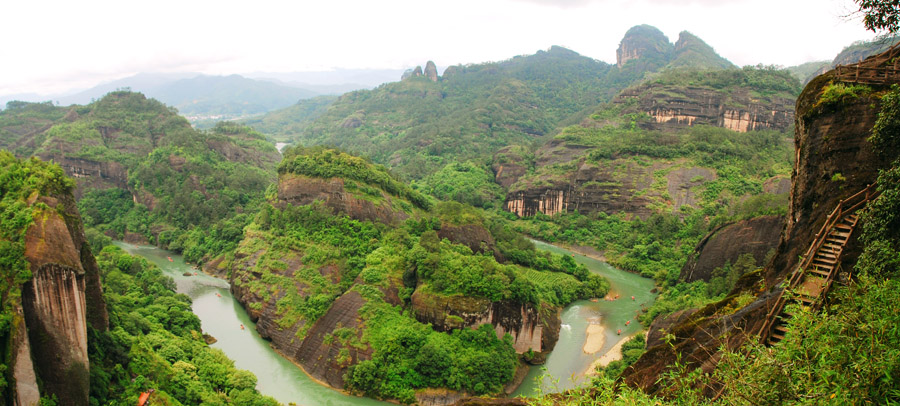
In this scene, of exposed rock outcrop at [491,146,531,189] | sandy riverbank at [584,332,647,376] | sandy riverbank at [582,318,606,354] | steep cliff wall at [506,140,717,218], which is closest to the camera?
sandy riverbank at [584,332,647,376]

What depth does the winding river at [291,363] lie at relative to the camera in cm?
2886

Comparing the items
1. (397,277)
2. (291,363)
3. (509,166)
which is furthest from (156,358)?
(509,166)

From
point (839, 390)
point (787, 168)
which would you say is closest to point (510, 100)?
point (787, 168)

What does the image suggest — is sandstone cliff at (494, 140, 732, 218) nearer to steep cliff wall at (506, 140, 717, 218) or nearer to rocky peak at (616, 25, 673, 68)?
steep cliff wall at (506, 140, 717, 218)

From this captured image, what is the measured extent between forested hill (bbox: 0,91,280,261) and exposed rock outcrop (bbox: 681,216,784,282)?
129ft

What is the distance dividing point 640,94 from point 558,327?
63.1 m

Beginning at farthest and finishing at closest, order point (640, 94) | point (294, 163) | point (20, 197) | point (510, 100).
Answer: point (510, 100) < point (640, 94) < point (294, 163) < point (20, 197)

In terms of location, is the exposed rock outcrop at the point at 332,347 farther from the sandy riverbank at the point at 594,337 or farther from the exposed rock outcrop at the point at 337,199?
the sandy riverbank at the point at 594,337

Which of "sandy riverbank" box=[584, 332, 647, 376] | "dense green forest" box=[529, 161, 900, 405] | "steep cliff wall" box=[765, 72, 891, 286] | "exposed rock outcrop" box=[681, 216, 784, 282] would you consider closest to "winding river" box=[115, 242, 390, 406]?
"sandy riverbank" box=[584, 332, 647, 376]

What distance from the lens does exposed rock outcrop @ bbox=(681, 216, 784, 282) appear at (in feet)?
116

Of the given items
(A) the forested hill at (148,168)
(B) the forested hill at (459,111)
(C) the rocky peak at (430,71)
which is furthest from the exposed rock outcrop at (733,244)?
(C) the rocky peak at (430,71)

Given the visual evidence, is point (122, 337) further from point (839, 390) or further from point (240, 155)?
point (240, 155)

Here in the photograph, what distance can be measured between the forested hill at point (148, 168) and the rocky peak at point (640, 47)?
12630cm

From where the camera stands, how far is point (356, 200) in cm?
4328
